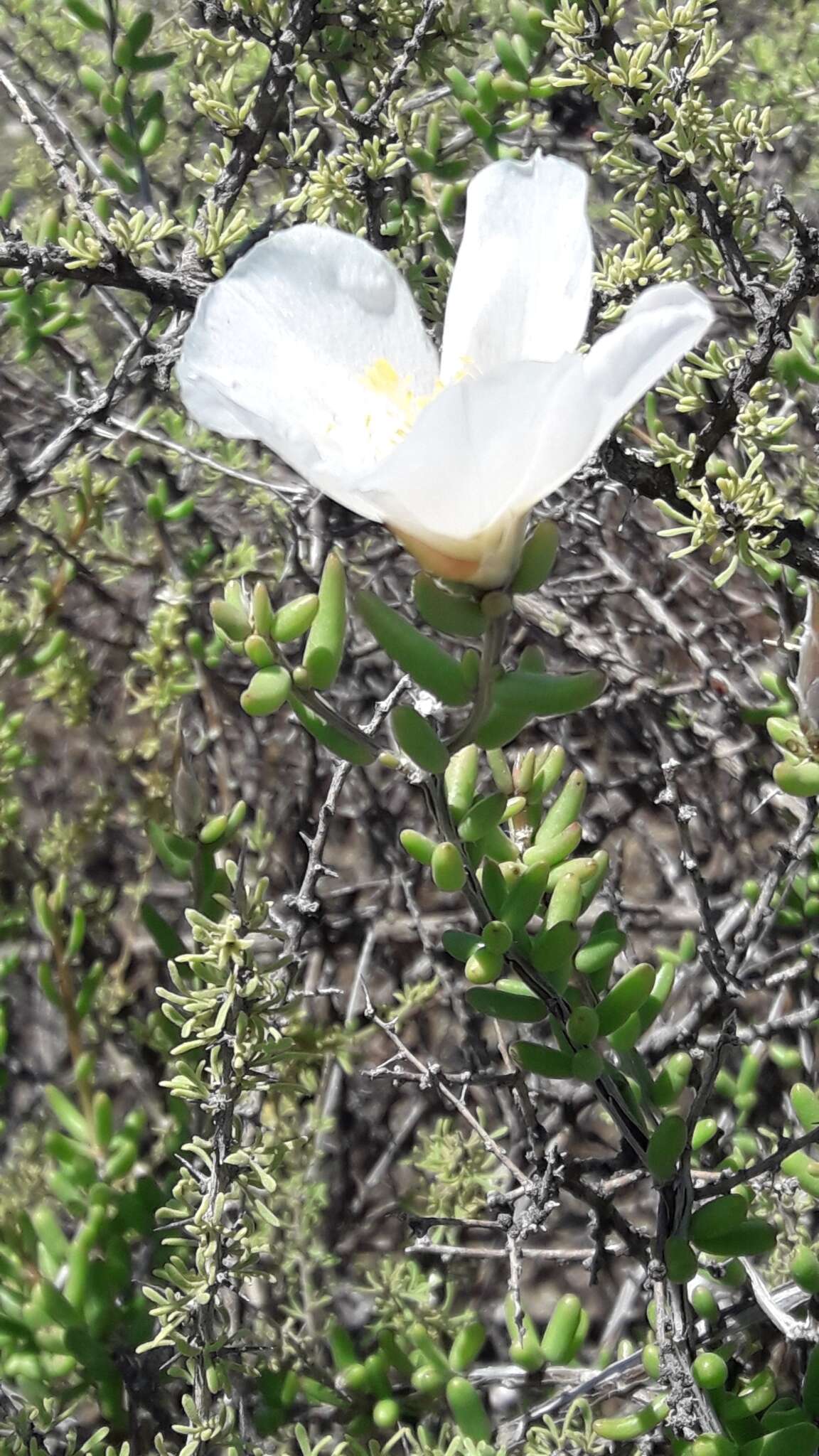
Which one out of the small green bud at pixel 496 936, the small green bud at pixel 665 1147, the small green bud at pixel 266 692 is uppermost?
the small green bud at pixel 266 692

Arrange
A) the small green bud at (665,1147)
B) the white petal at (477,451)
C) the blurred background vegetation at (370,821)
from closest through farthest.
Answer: the white petal at (477,451) < the small green bud at (665,1147) < the blurred background vegetation at (370,821)

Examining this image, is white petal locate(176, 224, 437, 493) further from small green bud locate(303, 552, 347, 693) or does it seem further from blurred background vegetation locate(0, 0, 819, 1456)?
blurred background vegetation locate(0, 0, 819, 1456)

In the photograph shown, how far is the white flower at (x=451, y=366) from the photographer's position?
0.65 metres

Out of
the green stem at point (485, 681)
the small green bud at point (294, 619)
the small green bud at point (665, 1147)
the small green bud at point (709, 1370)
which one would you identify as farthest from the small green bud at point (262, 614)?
the small green bud at point (709, 1370)

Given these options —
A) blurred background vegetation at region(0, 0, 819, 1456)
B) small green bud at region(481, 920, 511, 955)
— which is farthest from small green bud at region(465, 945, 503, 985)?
blurred background vegetation at region(0, 0, 819, 1456)

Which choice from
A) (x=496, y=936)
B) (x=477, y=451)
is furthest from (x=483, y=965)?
(x=477, y=451)

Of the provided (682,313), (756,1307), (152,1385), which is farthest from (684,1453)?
(682,313)

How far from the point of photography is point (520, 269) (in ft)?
2.67

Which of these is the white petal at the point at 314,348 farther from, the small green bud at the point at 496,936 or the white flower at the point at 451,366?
the small green bud at the point at 496,936

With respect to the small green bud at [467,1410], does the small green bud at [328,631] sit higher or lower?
higher

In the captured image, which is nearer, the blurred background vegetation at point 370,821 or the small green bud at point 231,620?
the small green bud at point 231,620

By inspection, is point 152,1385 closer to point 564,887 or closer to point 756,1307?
point 756,1307

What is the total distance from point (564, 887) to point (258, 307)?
0.43 m

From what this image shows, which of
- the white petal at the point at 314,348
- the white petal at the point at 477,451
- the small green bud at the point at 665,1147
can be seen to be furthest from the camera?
the small green bud at the point at 665,1147
